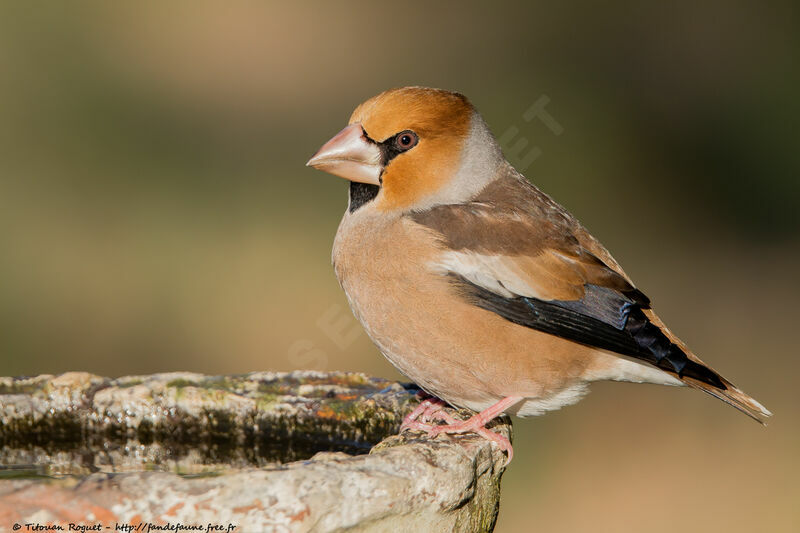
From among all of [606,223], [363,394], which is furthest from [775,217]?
[363,394]

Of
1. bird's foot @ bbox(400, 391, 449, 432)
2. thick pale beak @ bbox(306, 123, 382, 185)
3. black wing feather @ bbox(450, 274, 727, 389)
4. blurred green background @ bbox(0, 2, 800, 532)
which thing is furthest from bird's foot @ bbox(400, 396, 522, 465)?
blurred green background @ bbox(0, 2, 800, 532)

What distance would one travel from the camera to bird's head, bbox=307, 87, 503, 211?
3939mm

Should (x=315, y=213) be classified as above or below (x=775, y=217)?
below

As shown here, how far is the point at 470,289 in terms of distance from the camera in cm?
368

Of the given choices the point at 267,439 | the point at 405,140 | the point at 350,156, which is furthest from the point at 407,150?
the point at 267,439

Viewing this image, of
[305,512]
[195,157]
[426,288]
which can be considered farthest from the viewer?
[195,157]

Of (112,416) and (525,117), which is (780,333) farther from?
(112,416)

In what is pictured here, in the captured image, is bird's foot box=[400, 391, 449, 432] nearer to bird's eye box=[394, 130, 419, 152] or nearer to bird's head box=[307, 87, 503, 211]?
bird's head box=[307, 87, 503, 211]

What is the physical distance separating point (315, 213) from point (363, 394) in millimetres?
5134

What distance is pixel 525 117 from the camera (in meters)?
9.34

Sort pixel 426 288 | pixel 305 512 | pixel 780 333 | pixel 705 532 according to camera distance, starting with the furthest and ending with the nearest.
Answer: pixel 780 333 < pixel 705 532 < pixel 426 288 < pixel 305 512

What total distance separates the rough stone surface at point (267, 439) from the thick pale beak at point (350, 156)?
2.73 ft

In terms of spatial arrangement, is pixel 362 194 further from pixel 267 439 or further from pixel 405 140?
pixel 267 439

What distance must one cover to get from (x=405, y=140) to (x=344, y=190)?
19.3 ft
